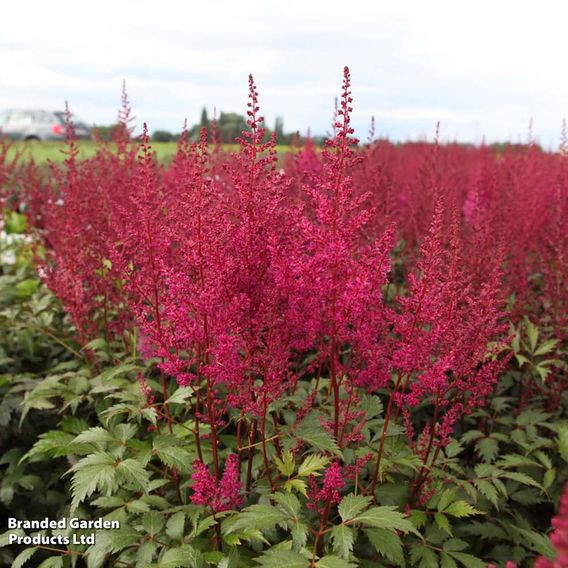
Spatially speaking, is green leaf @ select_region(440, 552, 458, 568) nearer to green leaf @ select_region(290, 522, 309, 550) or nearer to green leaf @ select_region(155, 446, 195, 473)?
green leaf @ select_region(290, 522, 309, 550)

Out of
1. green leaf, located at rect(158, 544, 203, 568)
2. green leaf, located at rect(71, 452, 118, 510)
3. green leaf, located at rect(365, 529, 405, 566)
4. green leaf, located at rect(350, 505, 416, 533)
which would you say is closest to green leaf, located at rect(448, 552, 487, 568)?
green leaf, located at rect(365, 529, 405, 566)

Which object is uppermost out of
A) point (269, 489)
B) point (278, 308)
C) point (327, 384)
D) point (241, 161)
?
point (241, 161)

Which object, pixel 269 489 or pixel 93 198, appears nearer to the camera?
pixel 269 489

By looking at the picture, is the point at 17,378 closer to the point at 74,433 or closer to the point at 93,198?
the point at 74,433

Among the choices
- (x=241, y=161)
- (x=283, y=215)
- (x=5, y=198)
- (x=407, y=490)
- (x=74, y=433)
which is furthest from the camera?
(x=5, y=198)

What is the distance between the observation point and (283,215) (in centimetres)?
248

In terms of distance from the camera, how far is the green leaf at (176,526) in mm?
2473

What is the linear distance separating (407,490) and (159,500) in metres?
1.15

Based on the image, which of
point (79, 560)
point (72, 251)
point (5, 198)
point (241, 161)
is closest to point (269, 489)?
point (241, 161)

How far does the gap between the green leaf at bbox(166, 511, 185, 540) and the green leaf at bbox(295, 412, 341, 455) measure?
628mm

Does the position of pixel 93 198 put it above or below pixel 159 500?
above

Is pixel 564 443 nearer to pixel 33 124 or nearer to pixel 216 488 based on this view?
pixel 216 488

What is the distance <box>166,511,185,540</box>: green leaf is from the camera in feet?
A: 8.11

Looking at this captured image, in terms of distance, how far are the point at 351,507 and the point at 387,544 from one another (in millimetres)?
278
